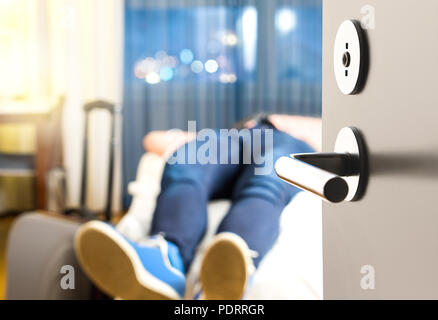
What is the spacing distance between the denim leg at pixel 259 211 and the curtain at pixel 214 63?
1794 mm

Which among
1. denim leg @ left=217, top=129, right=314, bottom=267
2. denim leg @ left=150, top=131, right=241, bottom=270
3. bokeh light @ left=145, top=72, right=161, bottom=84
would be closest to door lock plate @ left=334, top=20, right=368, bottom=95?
denim leg @ left=217, top=129, right=314, bottom=267

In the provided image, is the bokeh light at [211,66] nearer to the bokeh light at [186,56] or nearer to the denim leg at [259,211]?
the bokeh light at [186,56]

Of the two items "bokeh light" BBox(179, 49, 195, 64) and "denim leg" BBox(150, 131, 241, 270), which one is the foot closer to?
"denim leg" BBox(150, 131, 241, 270)

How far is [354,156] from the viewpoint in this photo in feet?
0.87

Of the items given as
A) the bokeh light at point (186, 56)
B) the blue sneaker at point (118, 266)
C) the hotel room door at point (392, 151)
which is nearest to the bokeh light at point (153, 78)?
the bokeh light at point (186, 56)

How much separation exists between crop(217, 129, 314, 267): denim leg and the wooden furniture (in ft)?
5.70

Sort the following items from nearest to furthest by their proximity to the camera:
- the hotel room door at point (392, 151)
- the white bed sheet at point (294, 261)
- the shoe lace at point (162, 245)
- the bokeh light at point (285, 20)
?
the hotel room door at point (392, 151) → the white bed sheet at point (294, 261) → the shoe lace at point (162, 245) → the bokeh light at point (285, 20)

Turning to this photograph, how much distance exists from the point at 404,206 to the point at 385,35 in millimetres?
83

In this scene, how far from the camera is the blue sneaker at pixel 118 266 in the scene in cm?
86

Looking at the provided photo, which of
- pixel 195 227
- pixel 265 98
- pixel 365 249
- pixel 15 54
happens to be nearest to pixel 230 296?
pixel 195 227

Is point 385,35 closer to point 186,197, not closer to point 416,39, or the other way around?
point 416,39

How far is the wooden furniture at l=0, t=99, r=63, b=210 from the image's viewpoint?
8.01 feet

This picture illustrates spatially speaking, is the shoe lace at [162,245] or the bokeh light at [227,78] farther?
the bokeh light at [227,78]

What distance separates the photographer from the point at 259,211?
3.23 feet
